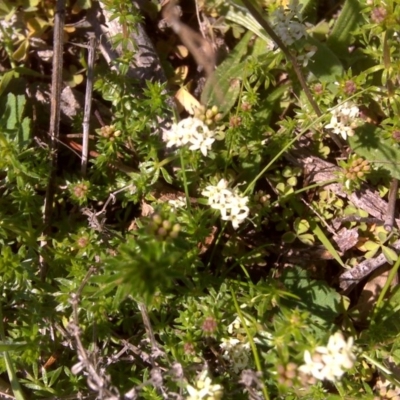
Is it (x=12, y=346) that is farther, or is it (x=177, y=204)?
(x=177, y=204)

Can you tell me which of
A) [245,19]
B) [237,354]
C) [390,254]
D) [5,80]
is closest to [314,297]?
[390,254]

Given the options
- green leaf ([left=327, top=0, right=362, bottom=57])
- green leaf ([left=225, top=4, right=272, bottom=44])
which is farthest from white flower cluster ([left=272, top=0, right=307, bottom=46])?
green leaf ([left=327, top=0, right=362, bottom=57])

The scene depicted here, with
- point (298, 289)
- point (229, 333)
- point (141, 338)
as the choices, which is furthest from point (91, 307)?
point (298, 289)

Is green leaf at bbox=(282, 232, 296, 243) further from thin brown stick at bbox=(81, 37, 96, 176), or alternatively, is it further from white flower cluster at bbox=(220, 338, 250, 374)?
thin brown stick at bbox=(81, 37, 96, 176)

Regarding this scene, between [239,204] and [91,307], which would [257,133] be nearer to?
[239,204]

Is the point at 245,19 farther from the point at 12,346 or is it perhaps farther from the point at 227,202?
the point at 12,346
